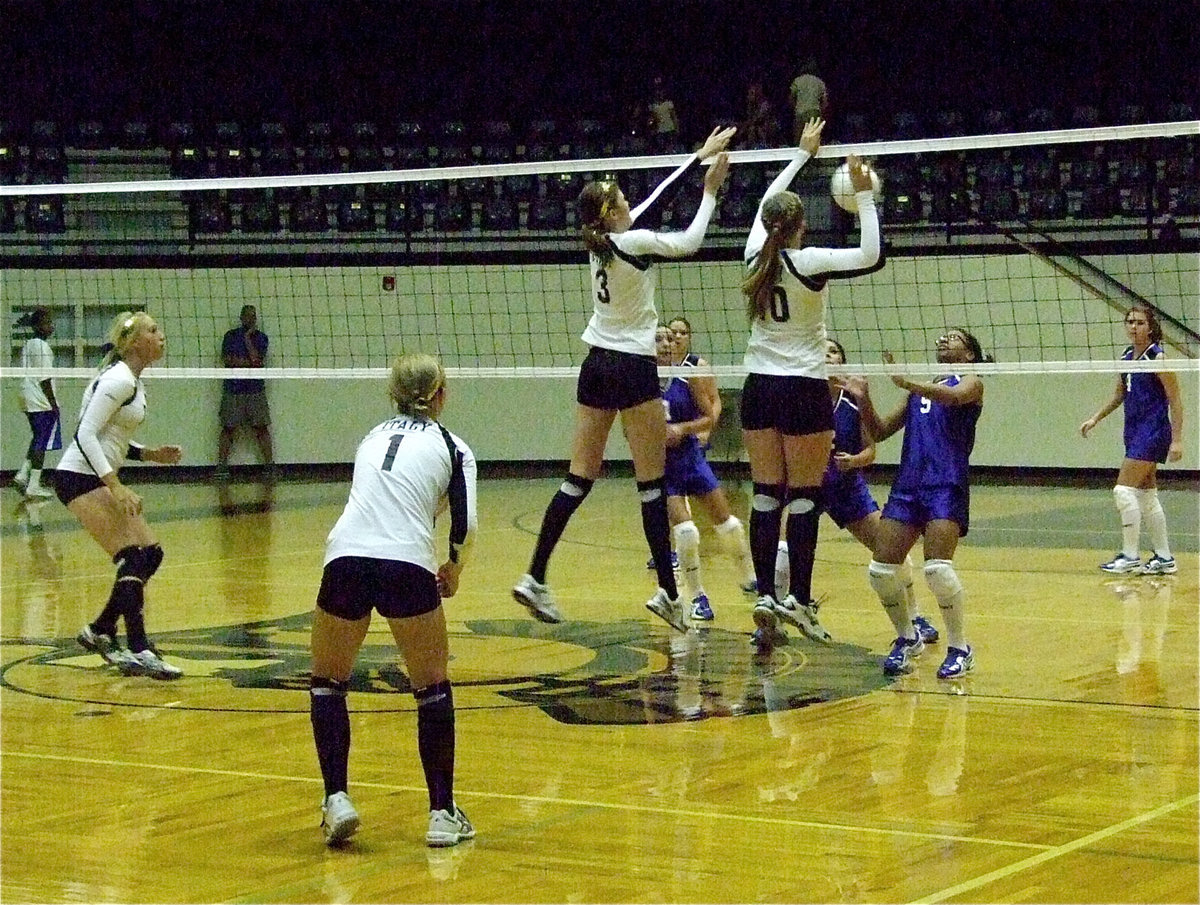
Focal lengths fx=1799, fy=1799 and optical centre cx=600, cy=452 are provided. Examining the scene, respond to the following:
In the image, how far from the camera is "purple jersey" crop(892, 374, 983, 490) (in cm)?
798

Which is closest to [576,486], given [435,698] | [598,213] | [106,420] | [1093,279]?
[598,213]

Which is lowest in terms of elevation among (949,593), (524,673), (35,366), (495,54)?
(524,673)

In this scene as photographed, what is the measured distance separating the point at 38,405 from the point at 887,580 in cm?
1186

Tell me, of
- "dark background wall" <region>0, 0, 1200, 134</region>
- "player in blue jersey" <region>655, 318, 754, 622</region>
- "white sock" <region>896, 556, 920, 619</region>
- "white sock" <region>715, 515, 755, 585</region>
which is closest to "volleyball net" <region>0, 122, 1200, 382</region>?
"dark background wall" <region>0, 0, 1200, 134</region>

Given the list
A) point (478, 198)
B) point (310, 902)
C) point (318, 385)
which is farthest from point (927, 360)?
point (310, 902)

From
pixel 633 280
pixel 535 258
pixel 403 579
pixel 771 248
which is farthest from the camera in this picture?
pixel 535 258

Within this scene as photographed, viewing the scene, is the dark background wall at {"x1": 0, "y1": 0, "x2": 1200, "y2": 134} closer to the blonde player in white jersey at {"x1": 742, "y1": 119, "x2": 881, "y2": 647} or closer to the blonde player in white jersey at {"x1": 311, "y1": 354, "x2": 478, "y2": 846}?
the blonde player in white jersey at {"x1": 742, "y1": 119, "x2": 881, "y2": 647}

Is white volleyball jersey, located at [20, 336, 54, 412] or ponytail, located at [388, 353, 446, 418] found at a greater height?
white volleyball jersey, located at [20, 336, 54, 412]

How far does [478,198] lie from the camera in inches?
827

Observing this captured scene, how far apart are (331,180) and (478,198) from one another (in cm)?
1095

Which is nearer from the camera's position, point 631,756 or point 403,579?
point 403,579

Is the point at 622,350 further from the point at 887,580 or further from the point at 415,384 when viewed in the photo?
the point at 415,384

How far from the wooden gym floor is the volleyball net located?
785 centimetres

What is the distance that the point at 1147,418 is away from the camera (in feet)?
39.6
